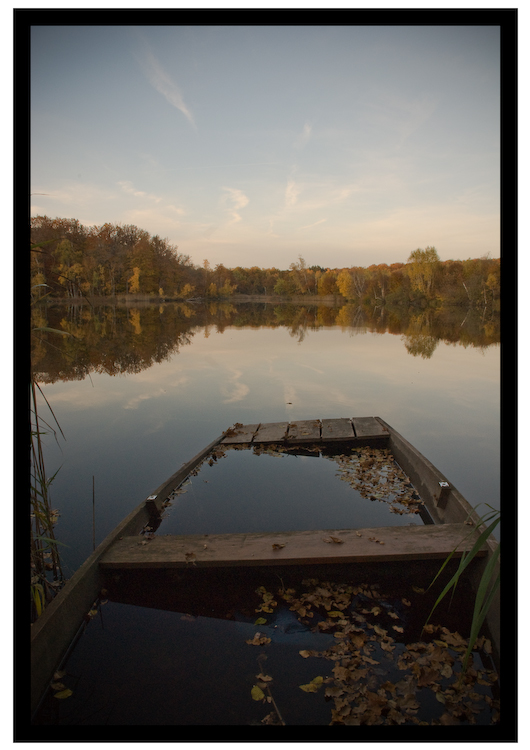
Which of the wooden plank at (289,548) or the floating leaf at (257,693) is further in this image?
the wooden plank at (289,548)

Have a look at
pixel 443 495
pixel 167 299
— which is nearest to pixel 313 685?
pixel 443 495

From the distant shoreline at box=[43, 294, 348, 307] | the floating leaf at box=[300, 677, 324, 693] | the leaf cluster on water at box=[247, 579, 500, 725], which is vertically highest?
the distant shoreline at box=[43, 294, 348, 307]

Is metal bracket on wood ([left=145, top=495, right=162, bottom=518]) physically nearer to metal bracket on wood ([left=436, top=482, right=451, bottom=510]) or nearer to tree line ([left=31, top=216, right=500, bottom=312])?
metal bracket on wood ([left=436, top=482, right=451, bottom=510])

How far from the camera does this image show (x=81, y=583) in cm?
340

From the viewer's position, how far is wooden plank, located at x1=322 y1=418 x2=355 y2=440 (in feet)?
27.1

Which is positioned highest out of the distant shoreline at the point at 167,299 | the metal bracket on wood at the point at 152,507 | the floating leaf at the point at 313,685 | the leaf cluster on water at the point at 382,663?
the distant shoreline at the point at 167,299

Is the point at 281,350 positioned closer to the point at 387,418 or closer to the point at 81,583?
the point at 387,418

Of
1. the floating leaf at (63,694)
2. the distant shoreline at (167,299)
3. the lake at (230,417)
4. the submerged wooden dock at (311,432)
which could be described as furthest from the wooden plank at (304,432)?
the distant shoreline at (167,299)

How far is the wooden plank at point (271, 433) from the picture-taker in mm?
8391

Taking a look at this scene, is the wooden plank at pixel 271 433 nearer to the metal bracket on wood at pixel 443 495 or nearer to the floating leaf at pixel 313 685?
the metal bracket on wood at pixel 443 495

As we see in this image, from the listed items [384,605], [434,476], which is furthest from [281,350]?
[384,605]

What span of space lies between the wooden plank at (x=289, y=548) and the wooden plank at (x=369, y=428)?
4.09m

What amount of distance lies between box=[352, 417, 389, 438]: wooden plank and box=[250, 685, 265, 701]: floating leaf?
5.74 m

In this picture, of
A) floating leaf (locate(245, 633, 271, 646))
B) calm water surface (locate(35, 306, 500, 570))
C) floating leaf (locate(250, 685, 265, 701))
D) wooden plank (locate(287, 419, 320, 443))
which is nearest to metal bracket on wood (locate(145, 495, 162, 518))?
calm water surface (locate(35, 306, 500, 570))
